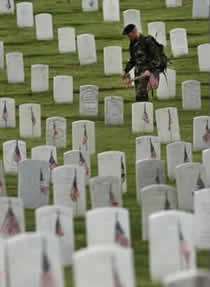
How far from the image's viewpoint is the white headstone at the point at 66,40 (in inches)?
976

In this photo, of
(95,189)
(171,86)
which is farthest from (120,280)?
(171,86)

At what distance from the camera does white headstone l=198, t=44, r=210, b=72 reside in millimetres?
23375

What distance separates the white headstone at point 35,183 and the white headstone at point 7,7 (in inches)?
445

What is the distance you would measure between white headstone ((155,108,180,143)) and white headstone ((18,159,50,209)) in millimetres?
3735

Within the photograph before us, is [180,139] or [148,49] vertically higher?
[148,49]

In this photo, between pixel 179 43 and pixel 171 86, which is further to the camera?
pixel 179 43

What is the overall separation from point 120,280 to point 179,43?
13303 millimetres

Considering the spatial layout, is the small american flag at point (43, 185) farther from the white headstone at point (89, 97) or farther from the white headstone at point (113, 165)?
the white headstone at point (89, 97)

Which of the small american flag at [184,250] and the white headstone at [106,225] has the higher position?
the white headstone at [106,225]

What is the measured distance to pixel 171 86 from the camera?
22250mm

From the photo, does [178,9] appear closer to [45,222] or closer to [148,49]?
[148,49]

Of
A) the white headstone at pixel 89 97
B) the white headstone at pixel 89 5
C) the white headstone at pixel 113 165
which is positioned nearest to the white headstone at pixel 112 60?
the white headstone at pixel 89 97

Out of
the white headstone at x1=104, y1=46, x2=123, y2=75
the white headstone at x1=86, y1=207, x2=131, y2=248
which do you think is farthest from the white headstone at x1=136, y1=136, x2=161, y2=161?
the white headstone at x1=104, y1=46, x2=123, y2=75

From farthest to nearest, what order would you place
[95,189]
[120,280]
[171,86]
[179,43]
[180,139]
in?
[179,43] < [171,86] < [180,139] < [95,189] < [120,280]
